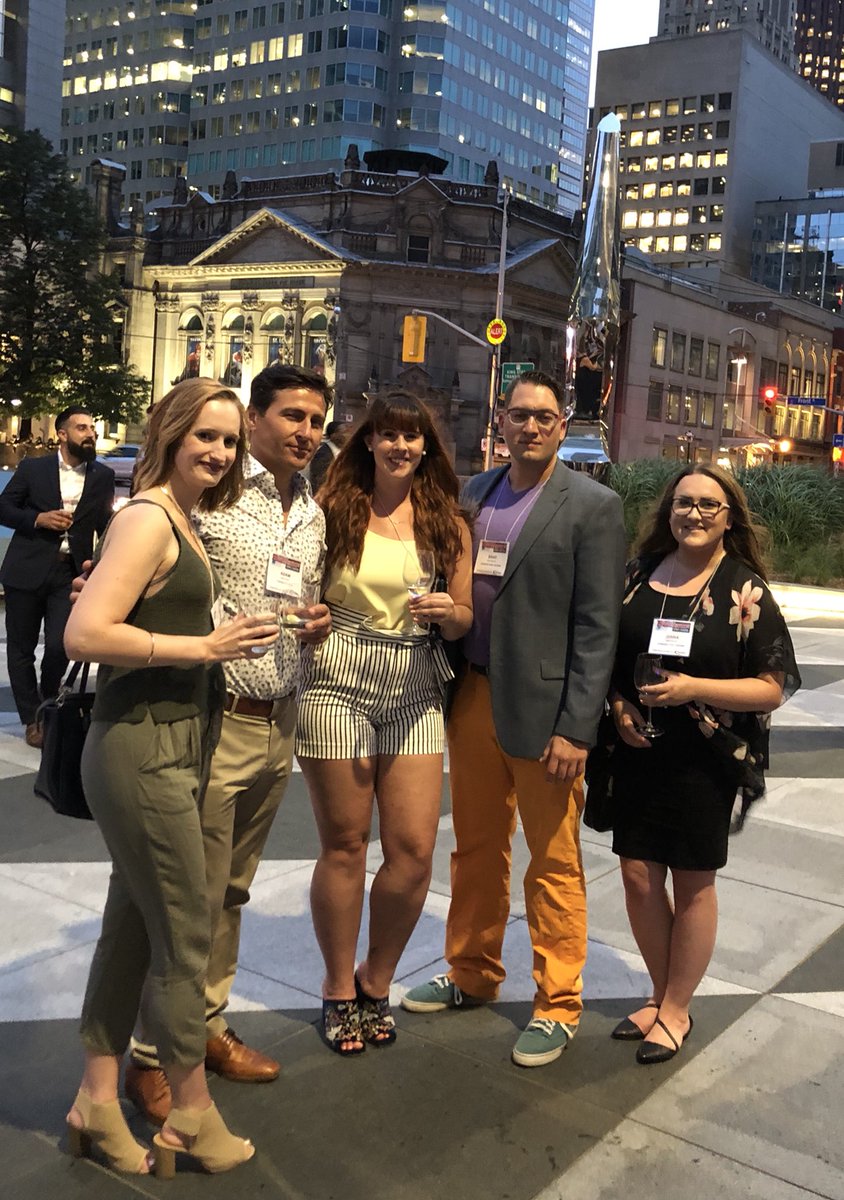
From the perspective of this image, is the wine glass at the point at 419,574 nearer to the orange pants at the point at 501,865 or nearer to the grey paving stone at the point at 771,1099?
the orange pants at the point at 501,865

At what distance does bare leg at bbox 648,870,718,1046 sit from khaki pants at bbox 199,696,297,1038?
138 centimetres

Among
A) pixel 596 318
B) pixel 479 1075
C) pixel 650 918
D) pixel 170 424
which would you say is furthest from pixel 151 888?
pixel 596 318

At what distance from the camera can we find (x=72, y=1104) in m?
3.36

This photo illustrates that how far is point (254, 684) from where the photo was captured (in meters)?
3.36

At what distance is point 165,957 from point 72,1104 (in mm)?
762

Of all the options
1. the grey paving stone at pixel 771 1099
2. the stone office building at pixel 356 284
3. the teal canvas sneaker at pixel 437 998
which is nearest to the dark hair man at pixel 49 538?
the teal canvas sneaker at pixel 437 998

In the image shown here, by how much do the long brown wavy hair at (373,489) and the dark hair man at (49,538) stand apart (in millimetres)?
3986

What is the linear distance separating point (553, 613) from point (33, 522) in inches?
183

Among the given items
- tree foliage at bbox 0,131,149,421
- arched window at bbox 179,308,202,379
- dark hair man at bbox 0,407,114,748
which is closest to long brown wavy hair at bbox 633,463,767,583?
dark hair man at bbox 0,407,114,748

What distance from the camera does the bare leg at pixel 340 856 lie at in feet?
12.1

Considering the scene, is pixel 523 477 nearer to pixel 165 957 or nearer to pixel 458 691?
pixel 458 691

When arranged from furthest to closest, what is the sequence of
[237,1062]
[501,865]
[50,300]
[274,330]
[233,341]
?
[233,341]
[274,330]
[50,300]
[501,865]
[237,1062]

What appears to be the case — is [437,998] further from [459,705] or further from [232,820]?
[232,820]

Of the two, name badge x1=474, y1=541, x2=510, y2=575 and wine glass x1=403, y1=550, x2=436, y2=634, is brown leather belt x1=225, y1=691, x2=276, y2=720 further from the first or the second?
name badge x1=474, y1=541, x2=510, y2=575
